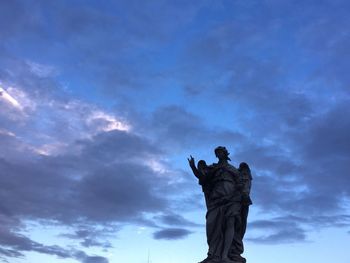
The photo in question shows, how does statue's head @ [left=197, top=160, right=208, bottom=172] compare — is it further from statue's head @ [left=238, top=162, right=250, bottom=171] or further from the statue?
statue's head @ [left=238, top=162, right=250, bottom=171]

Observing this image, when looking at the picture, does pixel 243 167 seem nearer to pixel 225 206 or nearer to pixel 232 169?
pixel 232 169

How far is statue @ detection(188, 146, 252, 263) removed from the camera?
16453 mm

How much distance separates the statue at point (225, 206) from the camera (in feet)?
54.0

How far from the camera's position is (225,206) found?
55.6 feet

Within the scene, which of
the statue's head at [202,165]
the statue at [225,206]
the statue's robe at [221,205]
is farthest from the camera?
the statue's head at [202,165]

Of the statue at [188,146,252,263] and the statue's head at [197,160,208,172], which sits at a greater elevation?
the statue's head at [197,160,208,172]

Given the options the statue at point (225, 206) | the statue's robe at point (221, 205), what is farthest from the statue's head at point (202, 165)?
the statue's robe at point (221, 205)

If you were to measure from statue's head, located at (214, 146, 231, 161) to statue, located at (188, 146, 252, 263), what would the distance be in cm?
21

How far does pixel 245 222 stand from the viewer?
674 inches

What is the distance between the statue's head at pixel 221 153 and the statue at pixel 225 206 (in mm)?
214

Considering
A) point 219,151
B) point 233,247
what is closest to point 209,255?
point 233,247

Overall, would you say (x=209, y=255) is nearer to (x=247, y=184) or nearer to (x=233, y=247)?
(x=233, y=247)

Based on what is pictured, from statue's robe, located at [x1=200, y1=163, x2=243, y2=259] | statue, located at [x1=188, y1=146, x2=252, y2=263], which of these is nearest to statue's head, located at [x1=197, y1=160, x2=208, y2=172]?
statue, located at [x1=188, y1=146, x2=252, y2=263]

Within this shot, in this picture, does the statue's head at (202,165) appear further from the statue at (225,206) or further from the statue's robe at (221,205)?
the statue's robe at (221,205)
